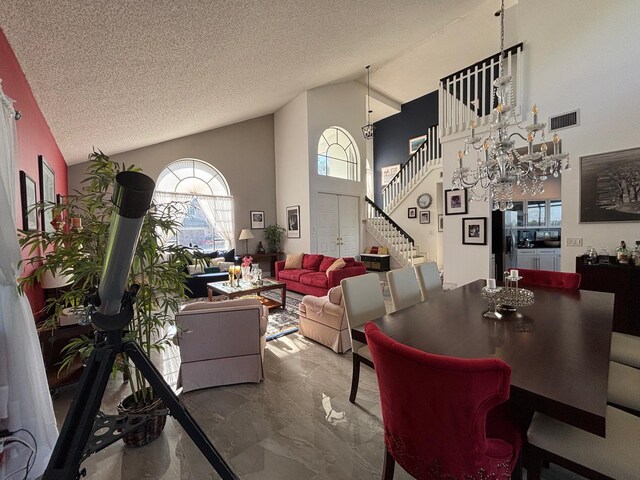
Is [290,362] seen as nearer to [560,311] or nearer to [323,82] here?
[560,311]

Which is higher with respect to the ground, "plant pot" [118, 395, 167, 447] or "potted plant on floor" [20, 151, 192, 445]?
"potted plant on floor" [20, 151, 192, 445]

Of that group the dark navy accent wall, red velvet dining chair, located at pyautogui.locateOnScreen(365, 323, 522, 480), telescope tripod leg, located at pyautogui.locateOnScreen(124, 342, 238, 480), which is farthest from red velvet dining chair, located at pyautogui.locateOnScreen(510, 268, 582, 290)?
Answer: the dark navy accent wall

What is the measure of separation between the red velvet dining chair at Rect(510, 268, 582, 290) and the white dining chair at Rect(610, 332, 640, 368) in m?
0.63

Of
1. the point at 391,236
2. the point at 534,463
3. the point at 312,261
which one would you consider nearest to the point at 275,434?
the point at 534,463

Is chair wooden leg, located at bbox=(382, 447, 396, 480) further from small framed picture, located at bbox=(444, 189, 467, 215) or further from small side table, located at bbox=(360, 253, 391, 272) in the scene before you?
small side table, located at bbox=(360, 253, 391, 272)

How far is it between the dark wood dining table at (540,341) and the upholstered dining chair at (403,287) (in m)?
0.31

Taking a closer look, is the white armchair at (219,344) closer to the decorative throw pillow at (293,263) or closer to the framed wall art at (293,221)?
the decorative throw pillow at (293,263)

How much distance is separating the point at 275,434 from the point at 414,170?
7716 mm

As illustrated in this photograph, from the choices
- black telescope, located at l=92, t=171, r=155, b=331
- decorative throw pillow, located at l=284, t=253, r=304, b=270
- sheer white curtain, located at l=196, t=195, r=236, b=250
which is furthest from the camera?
sheer white curtain, located at l=196, t=195, r=236, b=250

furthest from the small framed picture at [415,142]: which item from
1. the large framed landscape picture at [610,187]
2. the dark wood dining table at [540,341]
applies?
the dark wood dining table at [540,341]

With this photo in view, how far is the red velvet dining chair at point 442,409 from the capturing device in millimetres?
858

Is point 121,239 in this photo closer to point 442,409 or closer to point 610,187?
point 442,409

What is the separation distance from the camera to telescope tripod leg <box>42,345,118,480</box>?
2.04ft

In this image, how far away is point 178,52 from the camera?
2.73 m
